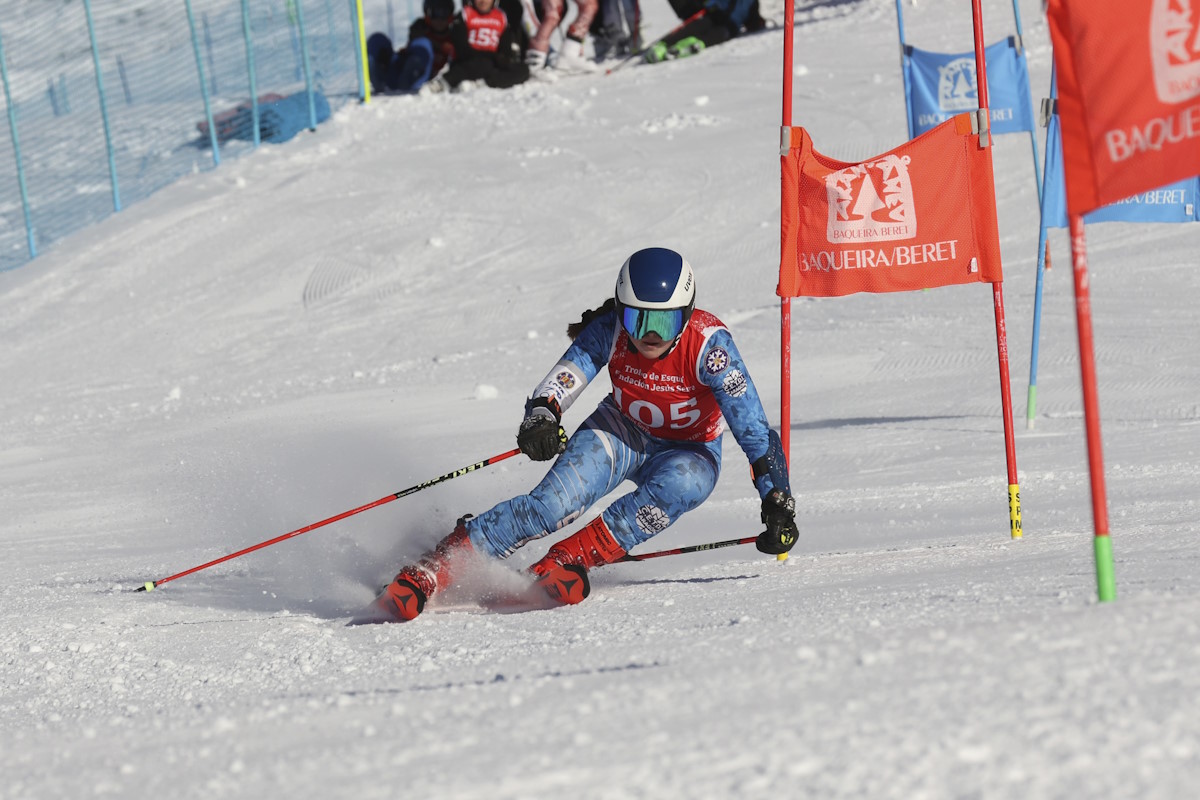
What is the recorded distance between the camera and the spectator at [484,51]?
1622 centimetres

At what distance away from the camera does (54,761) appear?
10.3 ft

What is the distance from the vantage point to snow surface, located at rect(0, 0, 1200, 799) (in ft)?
9.02

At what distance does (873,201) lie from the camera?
5.64 meters

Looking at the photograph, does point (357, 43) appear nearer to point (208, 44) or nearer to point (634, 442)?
point (208, 44)

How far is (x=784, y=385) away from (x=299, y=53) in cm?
1228

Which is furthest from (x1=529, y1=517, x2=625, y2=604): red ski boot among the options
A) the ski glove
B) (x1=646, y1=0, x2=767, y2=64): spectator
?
(x1=646, y1=0, x2=767, y2=64): spectator

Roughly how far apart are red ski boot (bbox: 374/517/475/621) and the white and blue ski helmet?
101 cm

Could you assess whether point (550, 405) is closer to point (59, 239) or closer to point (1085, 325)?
point (1085, 325)

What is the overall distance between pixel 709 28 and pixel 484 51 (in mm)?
2969

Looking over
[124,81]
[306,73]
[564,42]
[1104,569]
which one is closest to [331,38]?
[306,73]

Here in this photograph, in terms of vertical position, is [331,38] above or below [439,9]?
below

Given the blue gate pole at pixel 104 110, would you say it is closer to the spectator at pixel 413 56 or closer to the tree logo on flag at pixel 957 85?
the spectator at pixel 413 56

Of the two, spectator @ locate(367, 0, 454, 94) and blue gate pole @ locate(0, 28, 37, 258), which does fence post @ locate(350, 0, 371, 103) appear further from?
blue gate pole @ locate(0, 28, 37, 258)

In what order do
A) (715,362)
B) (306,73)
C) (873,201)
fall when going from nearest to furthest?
(715,362)
(873,201)
(306,73)
